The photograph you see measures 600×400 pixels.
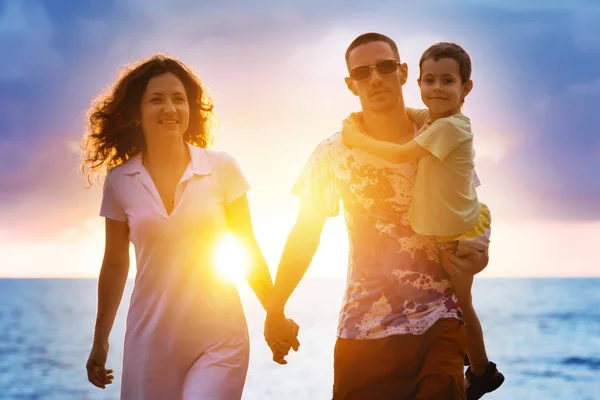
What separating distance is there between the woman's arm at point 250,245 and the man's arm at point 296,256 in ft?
0.50

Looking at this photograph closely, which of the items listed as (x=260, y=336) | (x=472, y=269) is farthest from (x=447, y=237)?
(x=260, y=336)

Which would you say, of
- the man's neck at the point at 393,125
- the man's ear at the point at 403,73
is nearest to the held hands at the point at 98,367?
the man's neck at the point at 393,125

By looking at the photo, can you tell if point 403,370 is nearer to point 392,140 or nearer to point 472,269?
point 472,269

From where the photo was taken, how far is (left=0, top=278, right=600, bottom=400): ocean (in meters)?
21.3

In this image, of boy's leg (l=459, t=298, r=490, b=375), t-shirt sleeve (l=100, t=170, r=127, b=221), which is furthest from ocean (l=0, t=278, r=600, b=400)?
t-shirt sleeve (l=100, t=170, r=127, b=221)

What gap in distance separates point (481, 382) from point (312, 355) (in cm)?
1991

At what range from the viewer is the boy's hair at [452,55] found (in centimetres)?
452

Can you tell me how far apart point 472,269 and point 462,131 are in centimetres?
80

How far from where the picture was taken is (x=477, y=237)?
4.71 m

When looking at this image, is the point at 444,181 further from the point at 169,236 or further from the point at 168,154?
the point at 168,154

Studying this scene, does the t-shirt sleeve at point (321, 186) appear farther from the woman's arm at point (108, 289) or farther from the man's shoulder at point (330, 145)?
the woman's arm at point (108, 289)

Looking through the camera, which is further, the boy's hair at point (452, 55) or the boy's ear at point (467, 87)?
the boy's ear at point (467, 87)

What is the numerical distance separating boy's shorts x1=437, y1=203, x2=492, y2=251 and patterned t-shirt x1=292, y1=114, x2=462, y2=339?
10 cm

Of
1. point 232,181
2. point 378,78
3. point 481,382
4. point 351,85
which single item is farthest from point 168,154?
point 481,382
